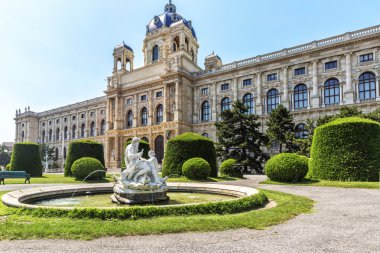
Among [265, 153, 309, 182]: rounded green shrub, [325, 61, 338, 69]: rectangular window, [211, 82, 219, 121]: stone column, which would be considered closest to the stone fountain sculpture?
[265, 153, 309, 182]: rounded green shrub

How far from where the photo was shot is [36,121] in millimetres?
81438

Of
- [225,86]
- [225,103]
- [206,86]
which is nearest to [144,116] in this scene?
[206,86]

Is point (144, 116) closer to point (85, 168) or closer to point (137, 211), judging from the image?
point (85, 168)

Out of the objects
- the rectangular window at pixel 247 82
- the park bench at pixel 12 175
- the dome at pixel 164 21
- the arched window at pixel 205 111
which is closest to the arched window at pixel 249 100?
the rectangular window at pixel 247 82

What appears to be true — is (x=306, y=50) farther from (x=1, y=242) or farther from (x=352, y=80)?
(x=1, y=242)

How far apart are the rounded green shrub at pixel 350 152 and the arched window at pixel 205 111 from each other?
30991mm

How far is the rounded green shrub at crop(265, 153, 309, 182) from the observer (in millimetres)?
18031

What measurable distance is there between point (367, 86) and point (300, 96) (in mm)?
8334

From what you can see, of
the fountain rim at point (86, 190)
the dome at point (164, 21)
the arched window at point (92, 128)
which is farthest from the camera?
the arched window at point (92, 128)

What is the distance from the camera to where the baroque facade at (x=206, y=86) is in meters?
35.8

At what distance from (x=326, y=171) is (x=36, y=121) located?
83793 mm

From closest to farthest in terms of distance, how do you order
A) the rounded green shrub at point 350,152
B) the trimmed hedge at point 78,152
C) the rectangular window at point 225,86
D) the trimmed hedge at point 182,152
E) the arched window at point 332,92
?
the rounded green shrub at point 350,152
the trimmed hedge at point 182,152
the trimmed hedge at point 78,152
the arched window at point 332,92
the rectangular window at point 225,86

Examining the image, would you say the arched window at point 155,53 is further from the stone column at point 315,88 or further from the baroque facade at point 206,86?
the stone column at point 315,88

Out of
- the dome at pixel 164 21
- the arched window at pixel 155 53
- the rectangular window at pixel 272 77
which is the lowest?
the rectangular window at pixel 272 77
